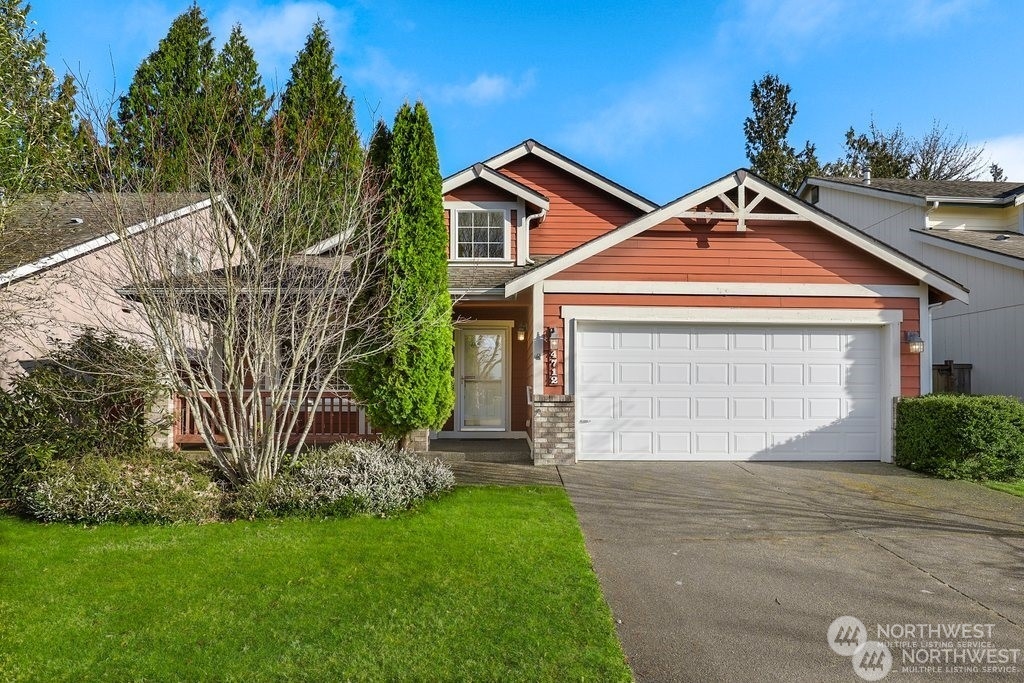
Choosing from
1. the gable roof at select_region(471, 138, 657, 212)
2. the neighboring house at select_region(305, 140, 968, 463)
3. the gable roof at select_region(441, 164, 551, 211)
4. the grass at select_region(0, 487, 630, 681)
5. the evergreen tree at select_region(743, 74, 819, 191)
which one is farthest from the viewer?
the evergreen tree at select_region(743, 74, 819, 191)

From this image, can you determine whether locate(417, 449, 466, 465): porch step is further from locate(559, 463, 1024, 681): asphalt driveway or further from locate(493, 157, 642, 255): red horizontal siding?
locate(493, 157, 642, 255): red horizontal siding

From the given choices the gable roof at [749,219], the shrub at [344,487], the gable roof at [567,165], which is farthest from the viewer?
the gable roof at [567,165]

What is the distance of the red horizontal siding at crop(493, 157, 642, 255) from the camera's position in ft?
44.8

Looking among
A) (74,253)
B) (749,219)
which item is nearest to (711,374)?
(749,219)

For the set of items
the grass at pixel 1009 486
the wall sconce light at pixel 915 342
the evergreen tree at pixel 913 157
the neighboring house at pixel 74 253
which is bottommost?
the grass at pixel 1009 486

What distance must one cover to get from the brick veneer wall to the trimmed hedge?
5.07 meters

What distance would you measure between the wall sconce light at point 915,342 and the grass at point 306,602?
6.97 metres

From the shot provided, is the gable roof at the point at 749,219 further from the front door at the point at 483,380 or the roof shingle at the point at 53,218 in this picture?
the roof shingle at the point at 53,218

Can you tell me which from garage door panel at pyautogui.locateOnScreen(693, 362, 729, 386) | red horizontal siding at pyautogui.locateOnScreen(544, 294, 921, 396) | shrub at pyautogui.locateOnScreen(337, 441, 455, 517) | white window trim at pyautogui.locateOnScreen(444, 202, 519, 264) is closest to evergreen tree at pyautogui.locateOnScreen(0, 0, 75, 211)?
shrub at pyautogui.locateOnScreen(337, 441, 455, 517)

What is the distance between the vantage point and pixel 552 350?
9555 mm

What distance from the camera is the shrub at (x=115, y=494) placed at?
20.3 feet

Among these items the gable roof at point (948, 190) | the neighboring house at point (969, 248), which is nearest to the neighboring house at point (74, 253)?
the neighboring house at point (969, 248)

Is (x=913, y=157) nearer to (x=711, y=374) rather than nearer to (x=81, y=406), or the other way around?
(x=711, y=374)

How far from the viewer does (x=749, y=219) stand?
9648 mm
